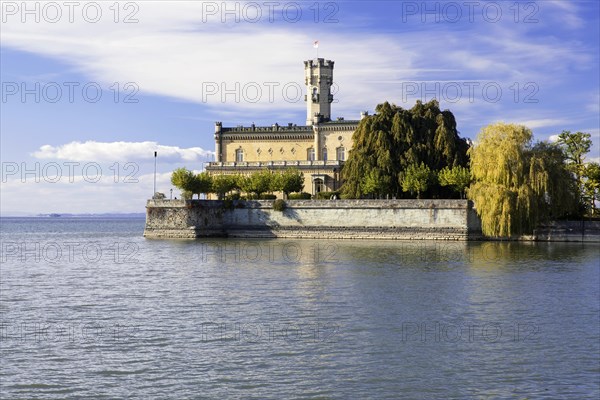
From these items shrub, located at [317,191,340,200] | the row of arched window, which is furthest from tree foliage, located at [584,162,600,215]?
the row of arched window

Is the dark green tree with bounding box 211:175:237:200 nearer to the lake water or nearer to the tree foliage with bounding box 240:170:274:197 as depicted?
the tree foliage with bounding box 240:170:274:197

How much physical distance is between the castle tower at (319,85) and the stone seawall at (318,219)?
23.2 metres

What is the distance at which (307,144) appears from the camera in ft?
281

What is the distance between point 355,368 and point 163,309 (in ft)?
32.3

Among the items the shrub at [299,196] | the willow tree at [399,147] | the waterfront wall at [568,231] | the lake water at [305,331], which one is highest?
the willow tree at [399,147]

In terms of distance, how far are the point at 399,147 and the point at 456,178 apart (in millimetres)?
6449

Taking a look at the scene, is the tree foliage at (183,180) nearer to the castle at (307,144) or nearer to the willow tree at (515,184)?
the castle at (307,144)

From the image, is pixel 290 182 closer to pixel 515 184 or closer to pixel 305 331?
pixel 515 184

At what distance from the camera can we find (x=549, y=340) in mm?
21172

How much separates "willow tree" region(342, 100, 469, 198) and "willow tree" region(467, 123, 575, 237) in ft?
29.9

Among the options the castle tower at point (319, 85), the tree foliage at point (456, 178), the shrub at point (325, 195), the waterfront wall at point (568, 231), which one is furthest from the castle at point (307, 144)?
the waterfront wall at point (568, 231)

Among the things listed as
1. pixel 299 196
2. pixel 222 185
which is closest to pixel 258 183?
pixel 222 185

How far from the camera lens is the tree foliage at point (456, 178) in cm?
6247

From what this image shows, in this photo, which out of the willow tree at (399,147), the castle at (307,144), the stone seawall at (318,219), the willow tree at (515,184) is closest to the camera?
the willow tree at (515,184)
